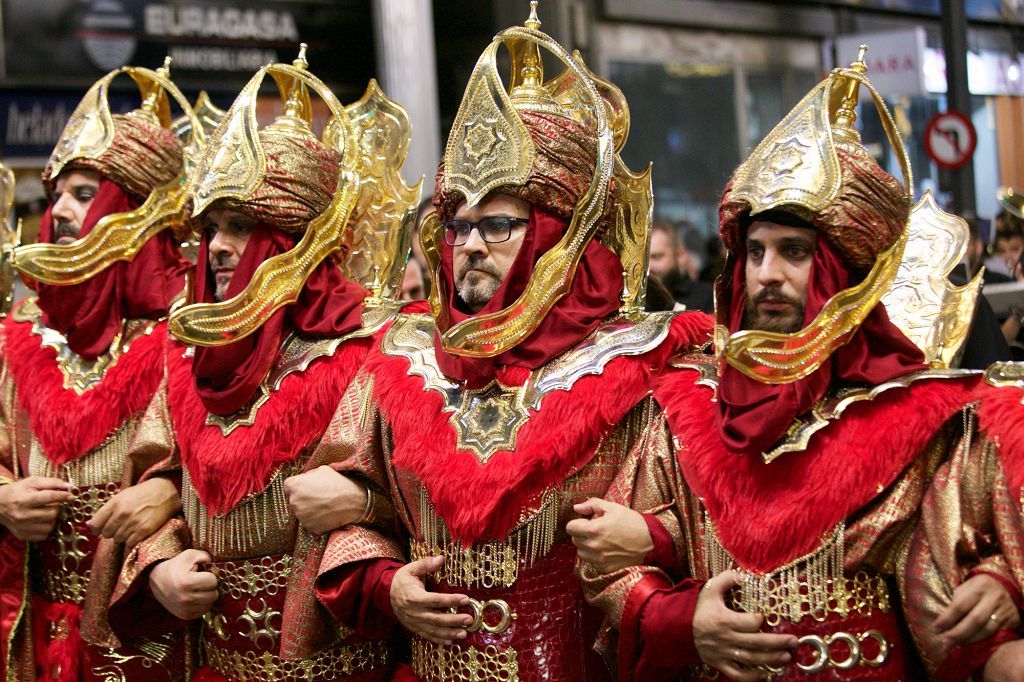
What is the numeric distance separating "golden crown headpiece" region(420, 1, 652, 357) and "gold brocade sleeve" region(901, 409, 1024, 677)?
0.98 meters

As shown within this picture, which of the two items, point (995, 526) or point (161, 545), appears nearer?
point (995, 526)

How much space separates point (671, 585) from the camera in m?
2.79

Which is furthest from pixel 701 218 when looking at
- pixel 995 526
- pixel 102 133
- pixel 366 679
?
pixel 995 526

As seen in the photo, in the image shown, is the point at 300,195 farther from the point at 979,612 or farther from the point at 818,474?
the point at 979,612

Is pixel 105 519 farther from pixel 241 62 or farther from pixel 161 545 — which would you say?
pixel 241 62

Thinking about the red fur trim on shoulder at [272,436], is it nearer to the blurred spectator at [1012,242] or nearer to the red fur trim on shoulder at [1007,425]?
the red fur trim on shoulder at [1007,425]

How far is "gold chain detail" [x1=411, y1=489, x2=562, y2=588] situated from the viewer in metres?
2.99

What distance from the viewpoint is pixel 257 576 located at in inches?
139

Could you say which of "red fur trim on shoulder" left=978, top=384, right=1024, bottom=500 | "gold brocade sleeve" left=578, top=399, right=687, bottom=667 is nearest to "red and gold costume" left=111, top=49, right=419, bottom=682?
"gold brocade sleeve" left=578, top=399, right=687, bottom=667

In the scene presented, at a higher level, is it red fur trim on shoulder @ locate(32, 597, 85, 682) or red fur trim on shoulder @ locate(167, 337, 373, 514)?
red fur trim on shoulder @ locate(167, 337, 373, 514)

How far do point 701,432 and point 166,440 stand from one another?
5.86 ft

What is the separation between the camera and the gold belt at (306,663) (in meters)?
3.46

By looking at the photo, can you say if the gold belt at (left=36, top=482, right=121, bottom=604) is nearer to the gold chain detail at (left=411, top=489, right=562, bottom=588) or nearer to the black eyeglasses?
the gold chain detail at (left=411, top=489, right=562, bottom=588)

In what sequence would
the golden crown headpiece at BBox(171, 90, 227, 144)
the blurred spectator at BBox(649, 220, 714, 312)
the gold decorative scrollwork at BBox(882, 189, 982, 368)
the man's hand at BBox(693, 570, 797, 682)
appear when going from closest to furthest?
the man's hand at BBox(693, 570, 797, 682)
the gold decorative scrollwork at BBox(882, 189, 982, 368)
the golden crown headpiece at BBox(171, 90, 227, 144)
the blurred spectator at BBox(649, 220, 714, 312)
